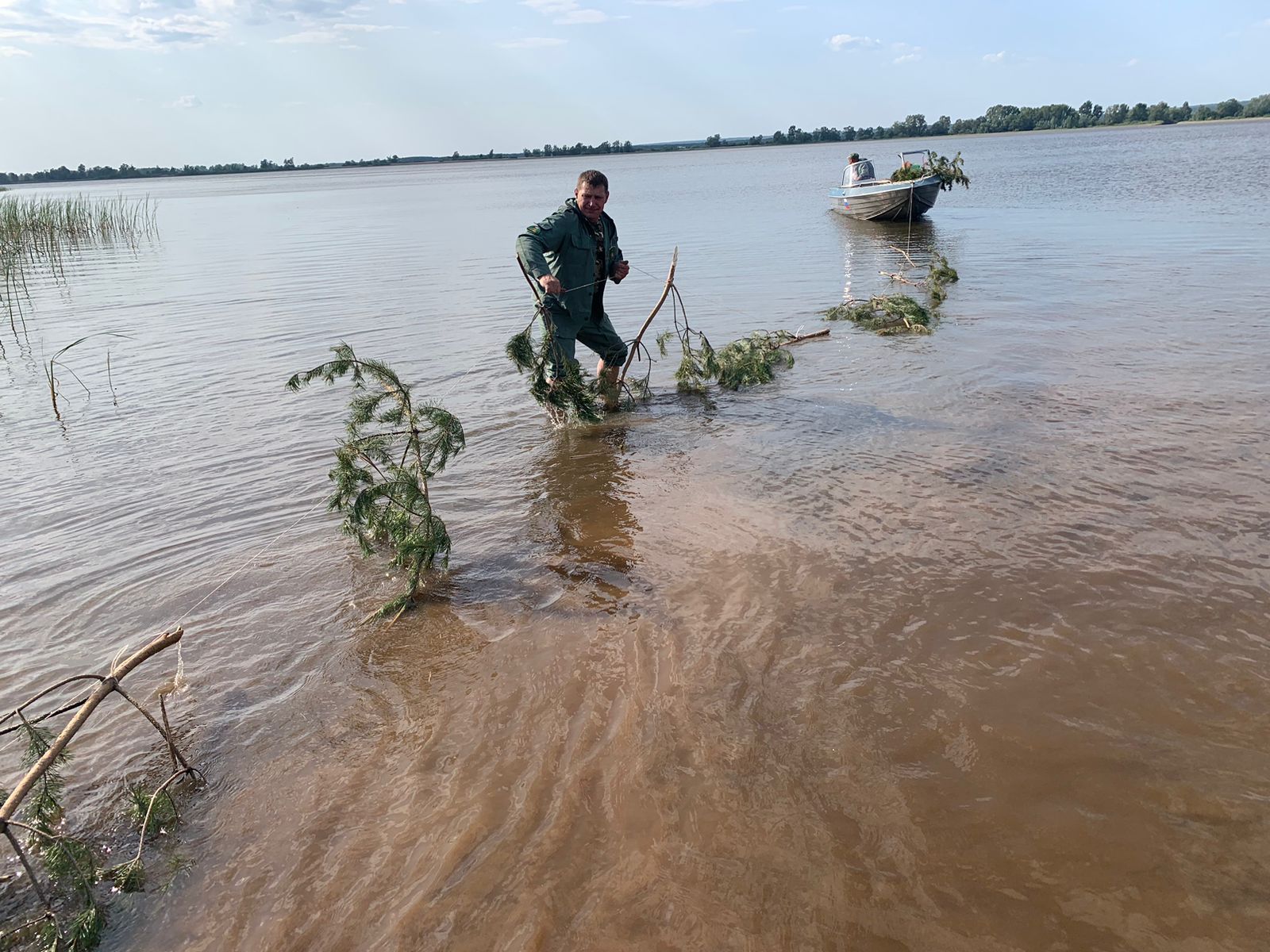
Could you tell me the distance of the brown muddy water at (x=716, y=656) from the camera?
2.51m

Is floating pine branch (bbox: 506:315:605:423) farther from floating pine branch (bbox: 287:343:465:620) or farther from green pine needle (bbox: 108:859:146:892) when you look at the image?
green pine needle (bbox: 108:859:146:892)

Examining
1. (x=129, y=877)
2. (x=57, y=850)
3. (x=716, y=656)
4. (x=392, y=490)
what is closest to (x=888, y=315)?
(x=392, y=490)

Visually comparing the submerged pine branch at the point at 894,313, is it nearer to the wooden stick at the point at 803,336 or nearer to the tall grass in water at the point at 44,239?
the wooden stick at the point at 803,336

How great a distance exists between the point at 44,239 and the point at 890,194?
23.8 m

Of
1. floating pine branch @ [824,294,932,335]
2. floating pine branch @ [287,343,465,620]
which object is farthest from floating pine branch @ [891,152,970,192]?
floating pine branch @ [287,343,465,620]

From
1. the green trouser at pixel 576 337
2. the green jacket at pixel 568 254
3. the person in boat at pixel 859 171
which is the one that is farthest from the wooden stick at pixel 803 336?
the person in boat at pixel 859 171

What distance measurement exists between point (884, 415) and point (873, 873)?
5.00 meters

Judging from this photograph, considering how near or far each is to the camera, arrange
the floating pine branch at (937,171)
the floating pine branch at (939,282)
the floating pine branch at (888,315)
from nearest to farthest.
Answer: the floating pine branch at (888,315), the floating pine branch at (939,282), the floating pine branch at (937,171)

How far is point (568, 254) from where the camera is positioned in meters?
6.83

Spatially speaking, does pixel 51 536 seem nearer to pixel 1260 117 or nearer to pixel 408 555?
pixel 408 555

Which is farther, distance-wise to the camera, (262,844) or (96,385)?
(96,385)

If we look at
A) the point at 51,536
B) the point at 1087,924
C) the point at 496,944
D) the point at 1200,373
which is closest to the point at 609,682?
the point at 496,944

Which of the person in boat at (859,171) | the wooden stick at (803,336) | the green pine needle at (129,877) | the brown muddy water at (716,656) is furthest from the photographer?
the person in boat at (859,171)

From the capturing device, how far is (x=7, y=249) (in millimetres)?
18984
